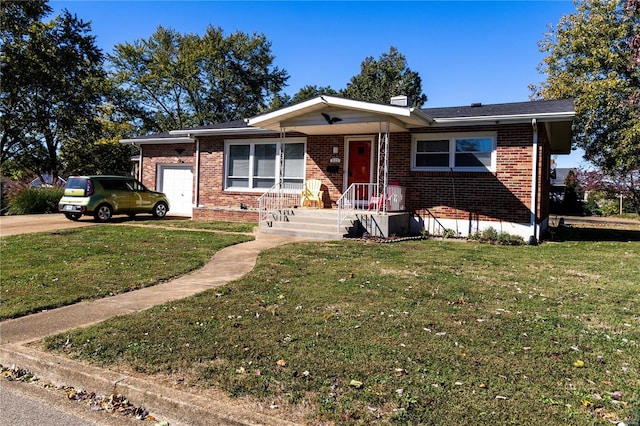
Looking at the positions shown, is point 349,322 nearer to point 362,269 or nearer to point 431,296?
point 431,296

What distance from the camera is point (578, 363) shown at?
3.55 m

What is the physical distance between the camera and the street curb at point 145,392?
9.25 feet

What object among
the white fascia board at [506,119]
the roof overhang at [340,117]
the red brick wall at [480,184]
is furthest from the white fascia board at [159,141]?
the white fascia board at [506,119]

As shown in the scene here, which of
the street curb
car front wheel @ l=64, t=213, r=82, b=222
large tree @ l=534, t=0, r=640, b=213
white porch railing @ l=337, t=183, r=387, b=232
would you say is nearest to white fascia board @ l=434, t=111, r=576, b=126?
white porch railing @ l=337, t=183, r=387, b=232

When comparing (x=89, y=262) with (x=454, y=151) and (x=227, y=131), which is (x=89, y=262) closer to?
(x=227, y=131)

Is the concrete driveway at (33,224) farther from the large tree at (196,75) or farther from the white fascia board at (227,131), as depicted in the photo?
the large tree at (196,75)

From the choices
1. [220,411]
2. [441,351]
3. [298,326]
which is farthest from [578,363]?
[220,411]

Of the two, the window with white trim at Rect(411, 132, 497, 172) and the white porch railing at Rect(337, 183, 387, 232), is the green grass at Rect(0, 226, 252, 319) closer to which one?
the white porch railing at Rect(337, 183, 387, 232)

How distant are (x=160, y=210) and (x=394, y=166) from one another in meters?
9.42

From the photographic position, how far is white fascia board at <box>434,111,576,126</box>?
425 inches

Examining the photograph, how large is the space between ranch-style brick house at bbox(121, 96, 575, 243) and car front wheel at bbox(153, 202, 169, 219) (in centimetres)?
184

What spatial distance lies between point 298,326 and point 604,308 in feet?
12.0

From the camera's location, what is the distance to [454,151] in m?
12.5

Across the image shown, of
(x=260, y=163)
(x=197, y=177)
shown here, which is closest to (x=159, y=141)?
(x=197, y=177)
